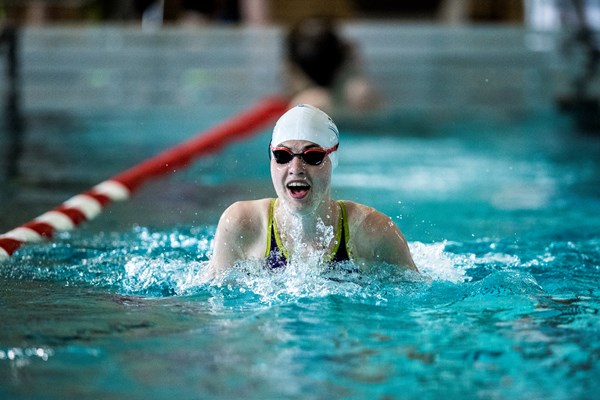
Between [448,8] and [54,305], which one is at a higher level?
[448,8]

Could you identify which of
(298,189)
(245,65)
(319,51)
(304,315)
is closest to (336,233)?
(298,189)

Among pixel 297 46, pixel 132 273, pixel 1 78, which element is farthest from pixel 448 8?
pixel 132 273

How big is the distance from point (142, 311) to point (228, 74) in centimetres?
748

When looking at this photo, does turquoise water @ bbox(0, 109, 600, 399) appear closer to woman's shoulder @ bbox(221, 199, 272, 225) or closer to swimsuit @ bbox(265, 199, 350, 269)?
swimsuit @ bbox(265, 199, 350, 269)

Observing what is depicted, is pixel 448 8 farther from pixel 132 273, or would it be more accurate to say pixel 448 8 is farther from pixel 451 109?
pixel 132 273

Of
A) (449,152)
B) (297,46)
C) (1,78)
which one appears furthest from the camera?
(1,78)

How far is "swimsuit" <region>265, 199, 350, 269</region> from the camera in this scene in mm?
3584

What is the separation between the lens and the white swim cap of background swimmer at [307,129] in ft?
11.5

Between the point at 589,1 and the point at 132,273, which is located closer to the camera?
the point at 132,273

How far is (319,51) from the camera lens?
9.05 metres

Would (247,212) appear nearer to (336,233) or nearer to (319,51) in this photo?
(336,233)

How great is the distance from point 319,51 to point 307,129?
566cm

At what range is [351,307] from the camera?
3.41m

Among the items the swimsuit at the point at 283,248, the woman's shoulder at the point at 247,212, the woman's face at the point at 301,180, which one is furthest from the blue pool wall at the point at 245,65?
the woman's face at the point at 301,180
